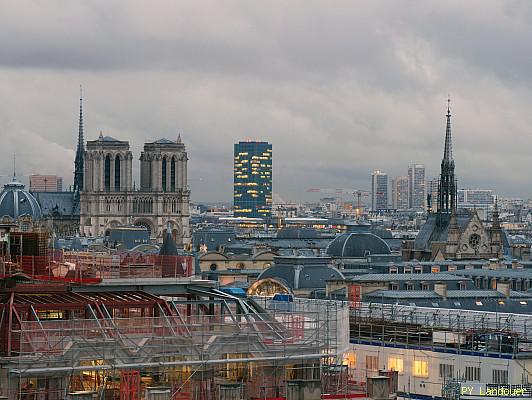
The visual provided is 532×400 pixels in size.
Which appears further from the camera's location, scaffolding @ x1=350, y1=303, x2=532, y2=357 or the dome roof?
the dome roof

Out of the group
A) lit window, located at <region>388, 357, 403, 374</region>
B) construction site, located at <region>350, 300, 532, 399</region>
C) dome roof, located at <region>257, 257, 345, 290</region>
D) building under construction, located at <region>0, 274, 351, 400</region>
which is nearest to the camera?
→ building under construction, located at <region>0, 274, 351, 400</region>

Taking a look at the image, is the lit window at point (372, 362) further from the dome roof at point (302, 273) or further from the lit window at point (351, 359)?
the dome roof at point (302, 273)

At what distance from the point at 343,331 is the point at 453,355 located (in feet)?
49.8

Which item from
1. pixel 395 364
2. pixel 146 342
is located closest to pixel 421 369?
pixel 395 364

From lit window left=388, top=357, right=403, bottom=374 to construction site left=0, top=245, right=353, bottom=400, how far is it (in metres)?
15.0

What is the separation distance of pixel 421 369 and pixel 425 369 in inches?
8.1

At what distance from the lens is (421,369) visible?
80188 millimetres

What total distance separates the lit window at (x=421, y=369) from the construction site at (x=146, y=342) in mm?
14115

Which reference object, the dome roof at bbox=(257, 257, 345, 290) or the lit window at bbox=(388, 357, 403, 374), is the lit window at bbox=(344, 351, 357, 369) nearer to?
the lit window at bbox=(388, 357, 403, 374)

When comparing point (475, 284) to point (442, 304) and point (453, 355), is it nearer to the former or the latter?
point (442, 304)

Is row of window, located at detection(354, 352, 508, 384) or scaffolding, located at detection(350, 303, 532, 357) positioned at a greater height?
scaffolding, located at detection(350, 303, 532, 357)

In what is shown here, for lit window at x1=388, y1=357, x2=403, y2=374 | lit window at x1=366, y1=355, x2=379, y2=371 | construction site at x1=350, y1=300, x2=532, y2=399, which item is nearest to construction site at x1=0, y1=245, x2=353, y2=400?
construction site at x1=350, y1=300, x2=532, y2=399

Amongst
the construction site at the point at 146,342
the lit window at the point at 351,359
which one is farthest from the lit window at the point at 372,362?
the construction site at the point at 146,342

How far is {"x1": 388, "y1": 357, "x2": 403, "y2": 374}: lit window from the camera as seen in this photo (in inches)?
3189
